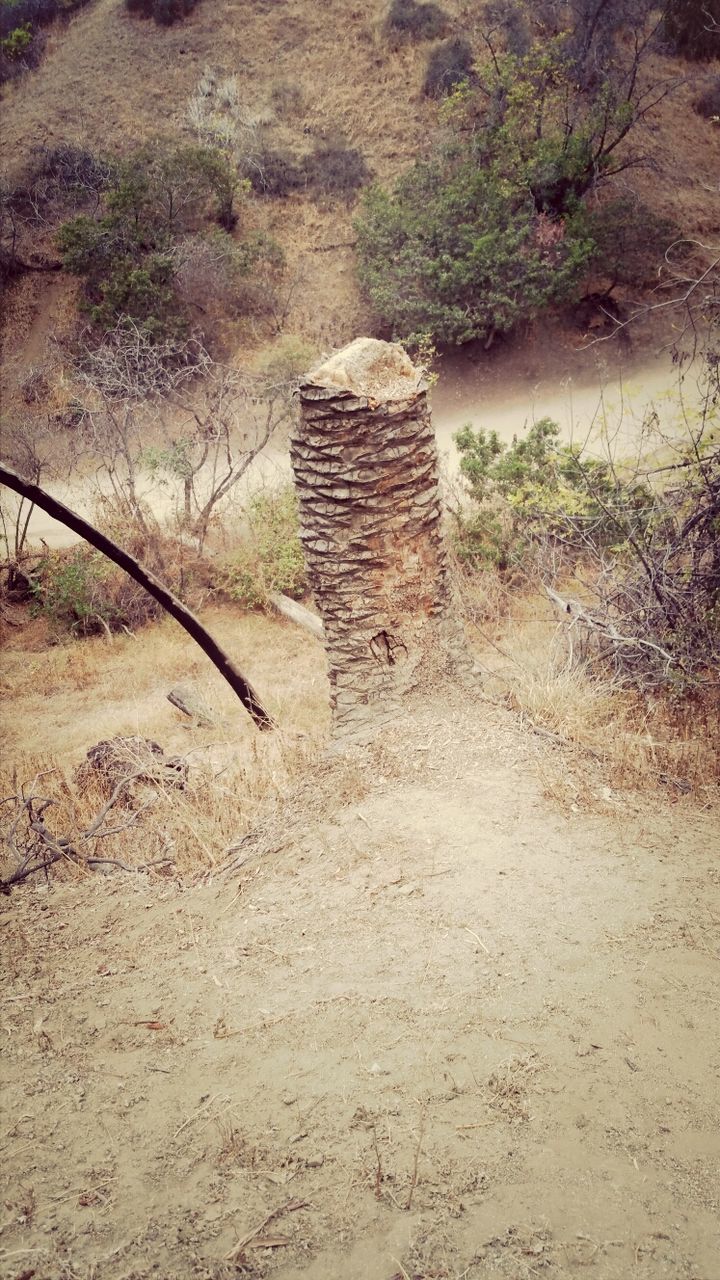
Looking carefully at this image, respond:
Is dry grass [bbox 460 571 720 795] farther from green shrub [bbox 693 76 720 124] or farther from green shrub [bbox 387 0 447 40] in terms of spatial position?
green shrub [bbox 387 0 447 40]

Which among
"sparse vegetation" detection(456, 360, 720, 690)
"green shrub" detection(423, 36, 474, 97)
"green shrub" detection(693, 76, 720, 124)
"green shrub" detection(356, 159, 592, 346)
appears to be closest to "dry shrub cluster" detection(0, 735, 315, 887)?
"sparse vegetation" detection(456, 360, 720, 690)

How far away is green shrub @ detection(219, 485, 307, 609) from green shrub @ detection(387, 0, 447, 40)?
1725cm

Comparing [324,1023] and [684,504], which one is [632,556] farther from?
[324,1023]

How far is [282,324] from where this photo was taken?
1647 cm

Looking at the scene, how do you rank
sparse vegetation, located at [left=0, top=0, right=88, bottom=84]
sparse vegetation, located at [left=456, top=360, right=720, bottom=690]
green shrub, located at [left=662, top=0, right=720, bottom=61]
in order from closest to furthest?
sparse vegetation, located at [left=456, top=360, right=720, bottom=690], green shrub, located at [left=662, top=0, right=720, bottom=61], sparse vegetation, located at [left=0, top=0, right=88, bottom=84]

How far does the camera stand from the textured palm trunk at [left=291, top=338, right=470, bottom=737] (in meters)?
3.81

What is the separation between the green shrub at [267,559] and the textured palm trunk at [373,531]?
5165 millimetres

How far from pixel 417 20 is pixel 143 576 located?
22.5 m

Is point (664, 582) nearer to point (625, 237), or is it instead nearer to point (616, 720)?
point (616, 720)

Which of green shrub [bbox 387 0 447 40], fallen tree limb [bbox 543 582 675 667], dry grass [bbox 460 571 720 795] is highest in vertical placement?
green shrub [bbox 387 0 447 40]

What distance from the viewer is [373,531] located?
395 cm

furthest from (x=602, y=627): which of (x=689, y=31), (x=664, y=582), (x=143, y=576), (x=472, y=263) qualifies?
(x=689, y=31)

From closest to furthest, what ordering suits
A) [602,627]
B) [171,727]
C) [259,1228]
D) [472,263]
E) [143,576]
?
[259,1228]
[143,576]
[602,627]
[171,727]
[472,263]

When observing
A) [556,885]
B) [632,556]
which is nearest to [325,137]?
[632,556]
